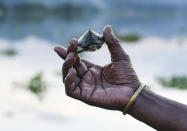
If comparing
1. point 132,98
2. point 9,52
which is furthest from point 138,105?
point 9,52

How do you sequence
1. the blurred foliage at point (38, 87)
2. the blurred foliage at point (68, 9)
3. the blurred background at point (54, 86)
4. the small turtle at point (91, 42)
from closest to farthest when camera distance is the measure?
the small turtle at point (91, 42) < the blurred background at point (54, 86) < the blurred foliage at point (38, 87) < the blurred foliage at point (68, 9)

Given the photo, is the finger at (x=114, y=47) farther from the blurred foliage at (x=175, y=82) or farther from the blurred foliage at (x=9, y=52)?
the blurred foliage at (x=9, y=52)

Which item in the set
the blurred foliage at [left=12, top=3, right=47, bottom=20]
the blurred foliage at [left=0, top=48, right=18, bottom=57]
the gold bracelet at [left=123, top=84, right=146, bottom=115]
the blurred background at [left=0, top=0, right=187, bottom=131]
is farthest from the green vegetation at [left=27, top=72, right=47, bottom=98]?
the blurred foliage at [left=12, top=3, right=47, bottom=20]

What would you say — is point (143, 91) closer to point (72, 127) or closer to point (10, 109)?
point (72, 127)

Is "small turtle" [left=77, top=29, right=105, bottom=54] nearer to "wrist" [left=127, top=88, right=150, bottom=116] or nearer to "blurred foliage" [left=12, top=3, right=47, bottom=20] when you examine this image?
"wrist" [left=127, top=88, right=150, bottom=116]

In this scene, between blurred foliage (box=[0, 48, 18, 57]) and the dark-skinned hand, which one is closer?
the dark-skinned hand

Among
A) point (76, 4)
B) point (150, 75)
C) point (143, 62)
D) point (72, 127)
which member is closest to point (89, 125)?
point (72, 127)

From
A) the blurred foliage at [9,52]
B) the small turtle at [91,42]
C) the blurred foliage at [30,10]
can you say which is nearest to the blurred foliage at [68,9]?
the blurred foliage at [30,10]
